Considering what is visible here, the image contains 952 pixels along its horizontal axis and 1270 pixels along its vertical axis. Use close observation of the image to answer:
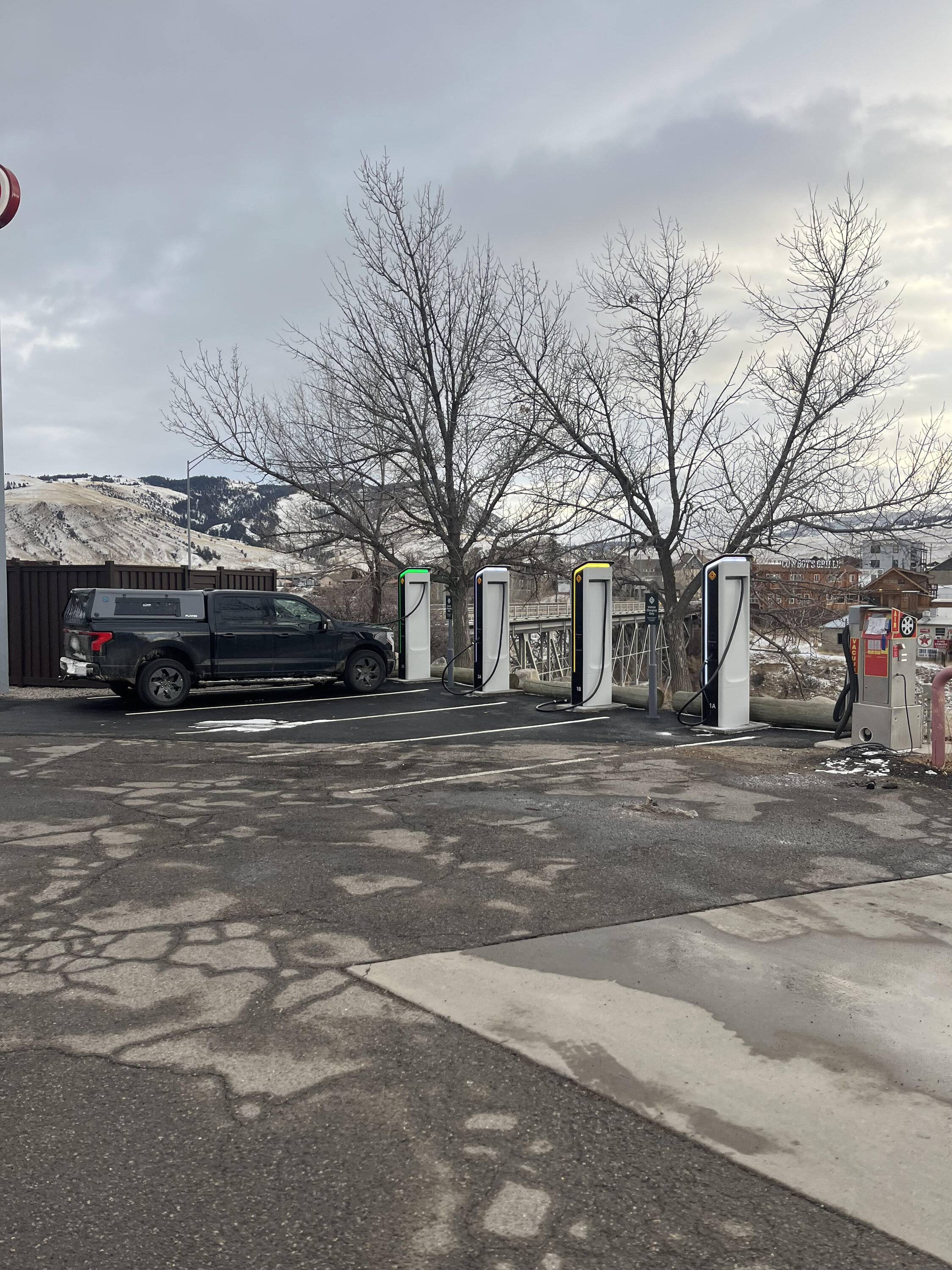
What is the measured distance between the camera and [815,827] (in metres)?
7.12

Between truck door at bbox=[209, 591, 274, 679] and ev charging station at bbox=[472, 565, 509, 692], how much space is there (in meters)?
3.71

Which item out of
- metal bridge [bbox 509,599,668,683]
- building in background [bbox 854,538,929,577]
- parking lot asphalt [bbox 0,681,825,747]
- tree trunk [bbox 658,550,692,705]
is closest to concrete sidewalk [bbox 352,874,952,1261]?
parking lot asphalt [bbox 0,681,825,747]

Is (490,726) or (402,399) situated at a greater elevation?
(402,399)

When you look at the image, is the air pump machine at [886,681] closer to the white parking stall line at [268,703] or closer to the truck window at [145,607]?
the white parking stall line at [268,703]

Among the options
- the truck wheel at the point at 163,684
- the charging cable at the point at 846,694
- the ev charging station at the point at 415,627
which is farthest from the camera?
the ev charging station at the point at 415,627

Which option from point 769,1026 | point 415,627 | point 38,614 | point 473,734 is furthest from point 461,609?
point 769,1026

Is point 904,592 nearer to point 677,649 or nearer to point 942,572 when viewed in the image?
point 942,572

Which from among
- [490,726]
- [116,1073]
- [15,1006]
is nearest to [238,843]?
[15,1006]

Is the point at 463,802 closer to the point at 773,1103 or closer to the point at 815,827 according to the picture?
the point at 815,827

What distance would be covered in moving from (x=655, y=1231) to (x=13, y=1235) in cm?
174

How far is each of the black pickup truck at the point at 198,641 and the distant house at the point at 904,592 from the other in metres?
8.48

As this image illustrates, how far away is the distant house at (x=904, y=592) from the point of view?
10211mm

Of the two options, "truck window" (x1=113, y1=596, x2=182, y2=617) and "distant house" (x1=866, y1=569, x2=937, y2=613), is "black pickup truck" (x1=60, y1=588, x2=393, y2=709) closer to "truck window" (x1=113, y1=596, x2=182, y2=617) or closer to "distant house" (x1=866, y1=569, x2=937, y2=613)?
"truck window" (x1=113, y1=596, x2=182, y2=617)

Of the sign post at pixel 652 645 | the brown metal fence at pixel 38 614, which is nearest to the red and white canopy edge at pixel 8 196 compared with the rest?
the brown metal fence at pixel 38 614
